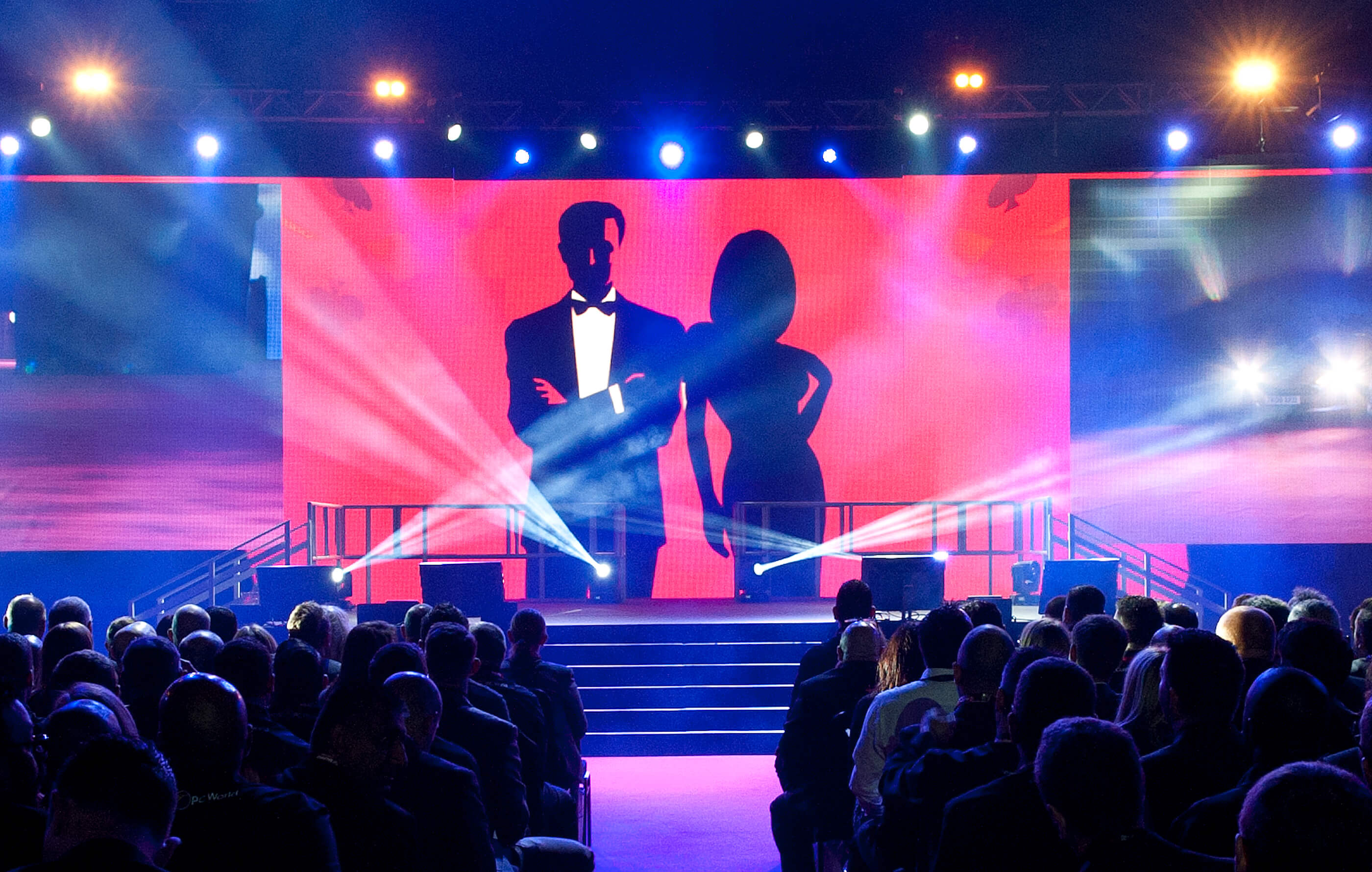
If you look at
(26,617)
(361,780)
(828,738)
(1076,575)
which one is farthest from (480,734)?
(1076,575)

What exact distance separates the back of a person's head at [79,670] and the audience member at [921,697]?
7.63 ft

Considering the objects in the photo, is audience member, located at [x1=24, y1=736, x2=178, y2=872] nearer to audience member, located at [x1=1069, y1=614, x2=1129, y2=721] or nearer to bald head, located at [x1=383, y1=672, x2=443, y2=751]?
bald head, located at [x1=383, y1=672, x2=443, y2=751]

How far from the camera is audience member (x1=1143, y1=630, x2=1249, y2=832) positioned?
277cm

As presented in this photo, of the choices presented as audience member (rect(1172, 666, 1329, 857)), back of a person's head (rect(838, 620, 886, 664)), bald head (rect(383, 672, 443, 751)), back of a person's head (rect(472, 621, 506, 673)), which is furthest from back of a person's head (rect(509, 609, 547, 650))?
audience member (rect(1172, 666, 1329, 857))

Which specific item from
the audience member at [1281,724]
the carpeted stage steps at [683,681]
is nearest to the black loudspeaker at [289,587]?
the carpeted stage steps at [683,681]

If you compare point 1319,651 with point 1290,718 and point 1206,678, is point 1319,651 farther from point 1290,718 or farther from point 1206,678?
point 1290,718

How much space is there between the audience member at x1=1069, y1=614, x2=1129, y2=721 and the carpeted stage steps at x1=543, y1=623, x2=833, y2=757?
198 inches

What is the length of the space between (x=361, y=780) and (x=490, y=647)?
207 cm

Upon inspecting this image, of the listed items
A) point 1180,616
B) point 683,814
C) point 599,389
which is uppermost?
point 599,389

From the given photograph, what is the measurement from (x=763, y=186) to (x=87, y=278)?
6816 mm

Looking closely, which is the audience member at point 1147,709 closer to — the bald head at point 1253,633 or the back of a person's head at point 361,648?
the bald head at point 1253,633

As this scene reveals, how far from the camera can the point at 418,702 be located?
2939mm

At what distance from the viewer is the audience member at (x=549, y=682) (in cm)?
496

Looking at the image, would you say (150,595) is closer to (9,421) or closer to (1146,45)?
(9,421)
